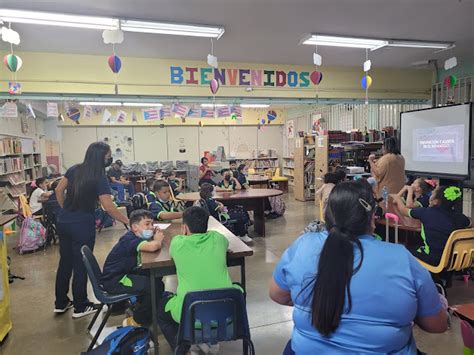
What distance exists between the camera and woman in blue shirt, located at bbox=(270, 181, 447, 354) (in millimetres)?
1162

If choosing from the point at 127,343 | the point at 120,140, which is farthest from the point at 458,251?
the point at 120,140

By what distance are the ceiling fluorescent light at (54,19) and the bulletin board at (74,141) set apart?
8.38 meters

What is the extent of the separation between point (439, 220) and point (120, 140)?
1094 cm

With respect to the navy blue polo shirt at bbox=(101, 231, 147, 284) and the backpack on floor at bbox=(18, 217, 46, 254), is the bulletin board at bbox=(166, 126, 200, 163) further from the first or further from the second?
the navy blue polo shirt at bbox=(101, 231, 147, 284)

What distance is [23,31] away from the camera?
4469 millimetres

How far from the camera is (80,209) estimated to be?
3.09 metres

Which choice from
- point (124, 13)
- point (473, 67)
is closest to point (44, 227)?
point (124, 13)

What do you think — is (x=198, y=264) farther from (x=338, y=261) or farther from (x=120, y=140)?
(x=120, y=140)

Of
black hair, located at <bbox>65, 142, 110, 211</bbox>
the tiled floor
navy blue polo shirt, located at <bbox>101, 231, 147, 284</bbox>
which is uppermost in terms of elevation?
black hair, located at <bbox>65, 142, 110, 211</bbox>

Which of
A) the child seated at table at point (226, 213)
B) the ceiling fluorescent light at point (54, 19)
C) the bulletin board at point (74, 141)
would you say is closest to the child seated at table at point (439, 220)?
the child seated at table at point (226, 213)

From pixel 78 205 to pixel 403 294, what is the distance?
2758 mm

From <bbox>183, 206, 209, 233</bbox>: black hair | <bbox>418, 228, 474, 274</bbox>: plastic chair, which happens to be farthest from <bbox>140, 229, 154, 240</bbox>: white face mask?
<bbox>418, 228, 474, 274</bbox>: plastic chair

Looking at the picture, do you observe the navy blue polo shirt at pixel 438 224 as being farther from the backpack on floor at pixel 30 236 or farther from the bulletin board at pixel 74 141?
the bulletin board at pixel 74 141

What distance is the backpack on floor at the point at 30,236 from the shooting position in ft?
17.6
